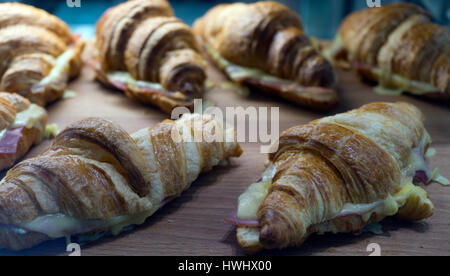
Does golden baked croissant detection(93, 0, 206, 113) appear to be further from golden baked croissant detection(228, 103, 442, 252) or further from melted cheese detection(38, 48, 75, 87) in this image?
golden baked croissant detection(228, 103, 442, 252)

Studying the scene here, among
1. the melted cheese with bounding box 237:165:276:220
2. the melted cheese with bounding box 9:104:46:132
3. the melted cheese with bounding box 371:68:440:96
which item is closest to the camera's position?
the melted cheese with bounding box 237:165:276:220

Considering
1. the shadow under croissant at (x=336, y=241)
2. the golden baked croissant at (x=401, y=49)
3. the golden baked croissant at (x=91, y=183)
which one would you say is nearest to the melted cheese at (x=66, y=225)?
the golden baked croissant at (x=91, y=183)

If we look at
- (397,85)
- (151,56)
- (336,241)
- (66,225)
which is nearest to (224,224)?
(336,241)

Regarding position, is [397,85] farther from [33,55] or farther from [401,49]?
[33,55]

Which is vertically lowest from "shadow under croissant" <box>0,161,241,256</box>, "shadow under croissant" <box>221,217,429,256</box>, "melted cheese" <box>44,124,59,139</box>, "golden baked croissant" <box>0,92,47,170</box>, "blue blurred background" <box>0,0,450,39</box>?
"shadow under croissant" <box>221,217,429,256</box>

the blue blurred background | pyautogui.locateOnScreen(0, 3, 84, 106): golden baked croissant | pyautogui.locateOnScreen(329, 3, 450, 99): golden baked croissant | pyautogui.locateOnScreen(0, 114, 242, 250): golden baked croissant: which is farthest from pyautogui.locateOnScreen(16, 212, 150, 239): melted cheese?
pyautogui.locateOnScreen(329, 3, 450, 99): golden baked croissant

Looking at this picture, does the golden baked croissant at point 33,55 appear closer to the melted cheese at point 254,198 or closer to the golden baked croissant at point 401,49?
the melted cheese at point 254,198
